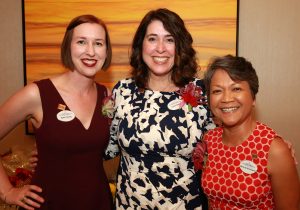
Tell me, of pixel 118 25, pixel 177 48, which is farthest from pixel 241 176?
pixel 118 25

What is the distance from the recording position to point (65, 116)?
1820mm

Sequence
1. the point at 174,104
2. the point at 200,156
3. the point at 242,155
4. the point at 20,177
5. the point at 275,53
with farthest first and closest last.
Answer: the point at 275,53, the point at 20,177, the point at 174,104, the point at 200,156, the point at 242,155

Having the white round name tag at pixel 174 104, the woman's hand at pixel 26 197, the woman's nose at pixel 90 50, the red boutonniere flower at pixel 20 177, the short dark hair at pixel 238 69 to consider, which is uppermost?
the woman's nose at pixel 90 50

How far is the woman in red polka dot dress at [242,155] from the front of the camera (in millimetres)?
1510

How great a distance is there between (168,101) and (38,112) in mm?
781

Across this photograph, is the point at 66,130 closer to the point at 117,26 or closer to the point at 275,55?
the point at 117,26

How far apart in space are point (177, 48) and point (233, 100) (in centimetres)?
56

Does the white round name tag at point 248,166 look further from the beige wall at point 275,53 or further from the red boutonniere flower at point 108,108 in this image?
the beige wall at point 275,53

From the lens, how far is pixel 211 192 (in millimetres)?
1669

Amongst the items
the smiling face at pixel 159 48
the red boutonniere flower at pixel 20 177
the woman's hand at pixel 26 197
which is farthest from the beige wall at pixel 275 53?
the woman's hand at pixel 26 197

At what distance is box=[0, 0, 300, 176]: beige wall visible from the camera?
2.66 meters

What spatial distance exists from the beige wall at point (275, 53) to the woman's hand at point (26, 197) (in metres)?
1.80

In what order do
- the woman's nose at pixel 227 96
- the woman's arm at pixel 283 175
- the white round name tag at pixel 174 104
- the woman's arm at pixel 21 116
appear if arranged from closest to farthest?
the woman's arm at pixel 283 175, the woman's nose at pixel 227 96, the woman's arm at pixel 21 116, the white round name tag at pixel 174 104

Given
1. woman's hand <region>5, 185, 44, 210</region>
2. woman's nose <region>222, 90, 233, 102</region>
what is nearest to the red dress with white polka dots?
woman's nose <region>222, 90, 233, 102</region>
